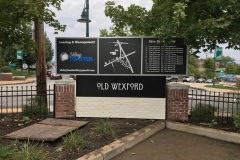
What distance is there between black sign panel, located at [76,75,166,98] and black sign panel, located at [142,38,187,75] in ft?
1.08

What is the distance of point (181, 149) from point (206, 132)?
1.16m

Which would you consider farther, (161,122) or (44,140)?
(161,122)

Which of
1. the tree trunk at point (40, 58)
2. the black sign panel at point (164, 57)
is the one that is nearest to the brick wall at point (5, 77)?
the tree trunk at point (40, 58)

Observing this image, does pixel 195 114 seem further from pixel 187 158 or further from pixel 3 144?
pixel 3 144

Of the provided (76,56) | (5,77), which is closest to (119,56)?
(76,56)

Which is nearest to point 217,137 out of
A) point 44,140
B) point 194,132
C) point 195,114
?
point 194,132

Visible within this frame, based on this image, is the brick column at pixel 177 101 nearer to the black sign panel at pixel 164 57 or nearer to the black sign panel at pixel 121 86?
the black sign panel at pixel 121 86

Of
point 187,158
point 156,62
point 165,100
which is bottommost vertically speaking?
point 187,158

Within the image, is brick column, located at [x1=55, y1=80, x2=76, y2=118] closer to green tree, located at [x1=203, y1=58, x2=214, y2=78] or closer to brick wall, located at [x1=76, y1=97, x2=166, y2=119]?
brick wall, located at [x1=76, y1=97, x2=166, y2=119]

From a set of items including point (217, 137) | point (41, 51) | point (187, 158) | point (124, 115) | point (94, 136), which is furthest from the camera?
point (41, 51)

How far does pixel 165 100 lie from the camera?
6.57 m

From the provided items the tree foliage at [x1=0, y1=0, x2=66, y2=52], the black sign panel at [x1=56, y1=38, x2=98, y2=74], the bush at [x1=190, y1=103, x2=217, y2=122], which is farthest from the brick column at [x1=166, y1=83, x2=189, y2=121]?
the tree foliage at [x1=0, y1=0, x2=66, y2=52]

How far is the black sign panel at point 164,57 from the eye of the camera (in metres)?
6.34

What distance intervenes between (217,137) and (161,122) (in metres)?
1.44
